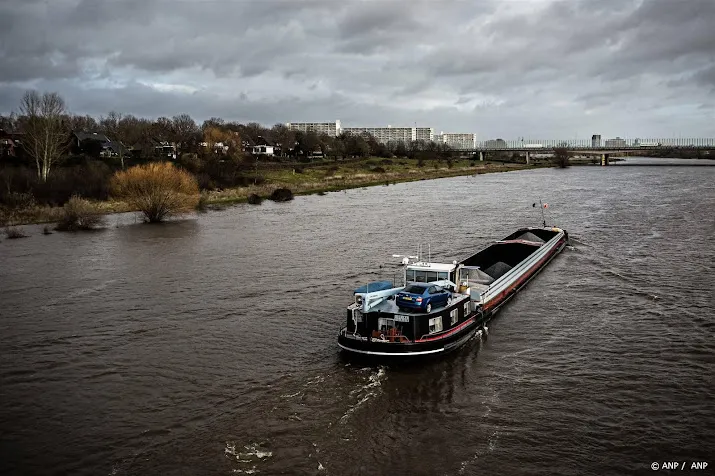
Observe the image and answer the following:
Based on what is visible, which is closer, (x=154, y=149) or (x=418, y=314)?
(x=418, y=314)

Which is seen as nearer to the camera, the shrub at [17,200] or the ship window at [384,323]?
the ship window at [384,323]

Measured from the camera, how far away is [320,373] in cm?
2248

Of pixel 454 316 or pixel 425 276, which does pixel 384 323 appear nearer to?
pixel 454 316

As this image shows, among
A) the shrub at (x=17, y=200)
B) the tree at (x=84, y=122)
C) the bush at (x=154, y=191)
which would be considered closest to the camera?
the bush at (x=154, y=191)

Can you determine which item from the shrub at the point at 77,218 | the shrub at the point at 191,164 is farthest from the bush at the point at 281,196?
the shrub at the point at 77,218

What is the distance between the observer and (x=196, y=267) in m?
40.8

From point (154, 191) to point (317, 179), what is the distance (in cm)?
5030

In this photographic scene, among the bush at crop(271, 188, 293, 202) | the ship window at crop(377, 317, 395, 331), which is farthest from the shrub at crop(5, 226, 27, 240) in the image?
the ship window at crop(377, 317, 395, 331)

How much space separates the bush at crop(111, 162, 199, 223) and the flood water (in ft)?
57.9

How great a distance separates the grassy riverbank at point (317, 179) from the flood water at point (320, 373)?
68.6 ft

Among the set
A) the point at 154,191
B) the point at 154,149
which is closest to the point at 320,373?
the point at 154,191

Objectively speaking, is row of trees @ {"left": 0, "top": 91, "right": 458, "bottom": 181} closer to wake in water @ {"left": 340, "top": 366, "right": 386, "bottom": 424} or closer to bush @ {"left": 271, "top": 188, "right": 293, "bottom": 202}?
bush @ {"left": 271, "top": 188, "right": 293, "bottom": 202}

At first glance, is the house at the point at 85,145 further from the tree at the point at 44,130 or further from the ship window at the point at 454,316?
the ship window at the point at 454,316

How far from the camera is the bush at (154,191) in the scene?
206ft
